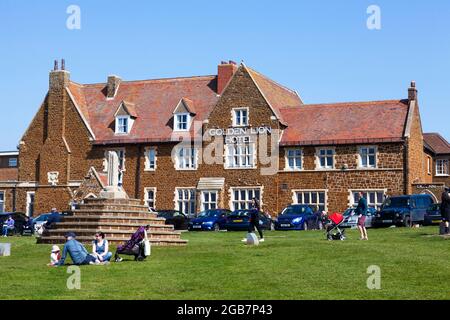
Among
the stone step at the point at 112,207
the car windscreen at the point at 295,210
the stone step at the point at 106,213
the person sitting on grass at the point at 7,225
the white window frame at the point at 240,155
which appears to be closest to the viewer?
the stone step at the point at 106,213

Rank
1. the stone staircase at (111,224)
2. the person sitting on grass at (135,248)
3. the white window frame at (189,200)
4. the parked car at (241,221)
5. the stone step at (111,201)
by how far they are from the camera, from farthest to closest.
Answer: the white window frame at (189,200)
the parked car at (241,221)
the stone step at (111,201)
the stone staircase at (111,224)
the person sitting on grass at (135,248)

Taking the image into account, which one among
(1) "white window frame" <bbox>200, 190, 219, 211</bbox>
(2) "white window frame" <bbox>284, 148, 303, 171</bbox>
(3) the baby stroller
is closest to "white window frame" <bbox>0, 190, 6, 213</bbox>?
(1) "white window frame" <bbox>200, 190, 219, 211</bbox>

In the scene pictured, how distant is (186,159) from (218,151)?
2.52 metres

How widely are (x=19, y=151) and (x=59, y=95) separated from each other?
543 centimetres

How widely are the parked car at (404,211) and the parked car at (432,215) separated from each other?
23cm

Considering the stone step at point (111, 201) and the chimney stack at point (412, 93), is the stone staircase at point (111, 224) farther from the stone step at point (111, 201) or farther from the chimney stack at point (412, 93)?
the chimney stack at point (412, 93)

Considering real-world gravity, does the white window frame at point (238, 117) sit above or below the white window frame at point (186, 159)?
above

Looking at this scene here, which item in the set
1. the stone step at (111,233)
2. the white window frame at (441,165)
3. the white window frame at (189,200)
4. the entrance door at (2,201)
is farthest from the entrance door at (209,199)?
the white window frame at (441,165)

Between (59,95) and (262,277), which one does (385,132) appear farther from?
(262,277)

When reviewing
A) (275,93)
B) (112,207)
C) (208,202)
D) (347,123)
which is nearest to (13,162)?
(208,202)

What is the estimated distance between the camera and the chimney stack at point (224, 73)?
55.2 m

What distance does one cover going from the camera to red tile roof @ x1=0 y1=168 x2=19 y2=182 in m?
Result: 61.8

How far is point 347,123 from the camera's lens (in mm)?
50281

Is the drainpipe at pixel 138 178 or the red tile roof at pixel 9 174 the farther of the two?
the red tile roof at pixel 9 174
